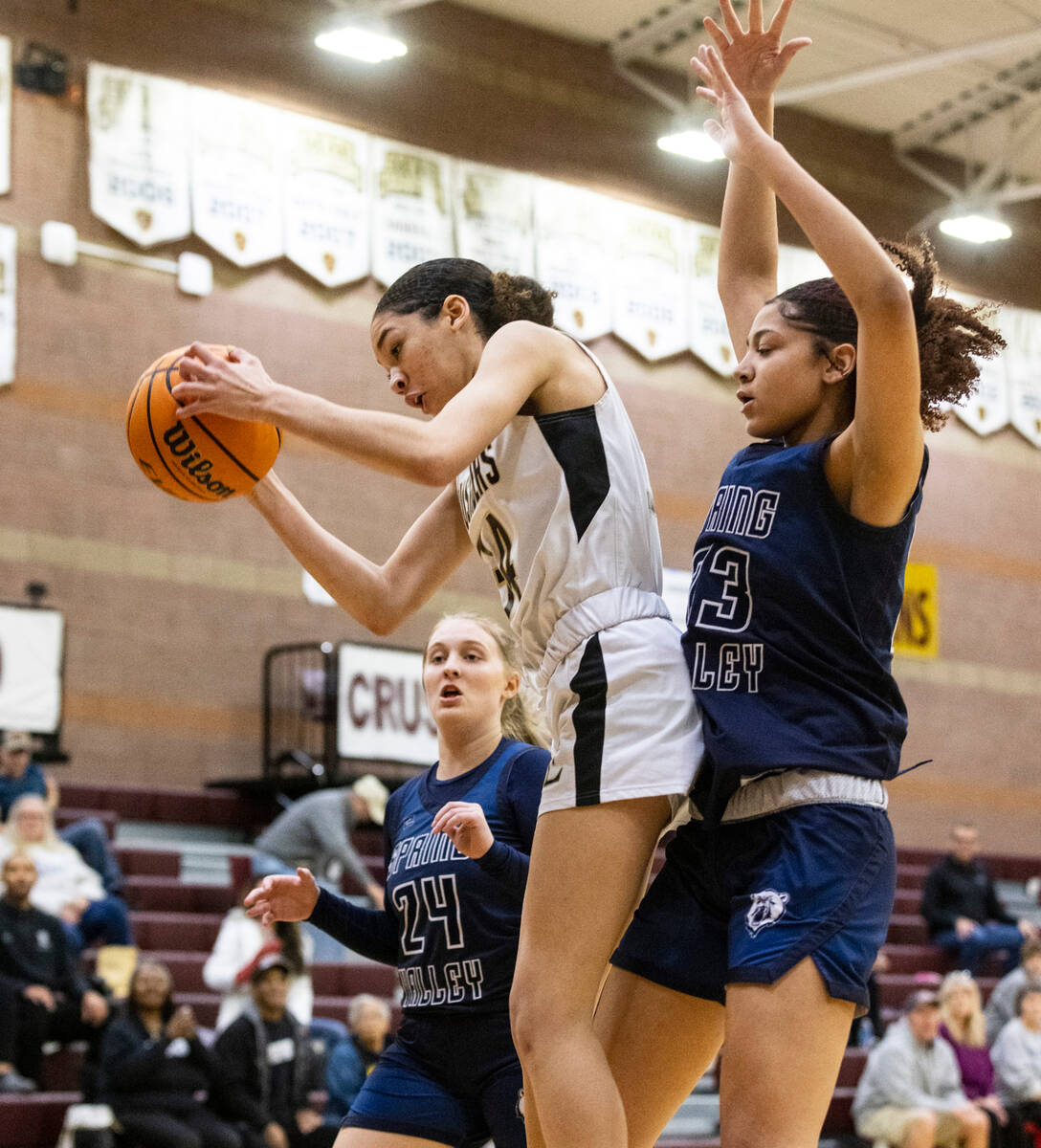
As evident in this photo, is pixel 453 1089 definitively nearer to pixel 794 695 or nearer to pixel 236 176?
pixel 794 695

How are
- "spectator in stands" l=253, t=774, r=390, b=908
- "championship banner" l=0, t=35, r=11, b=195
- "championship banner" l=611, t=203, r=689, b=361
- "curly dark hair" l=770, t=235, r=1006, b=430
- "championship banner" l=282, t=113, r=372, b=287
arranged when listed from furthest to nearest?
"championship banner" l=611, t=203, r=689, b=361, "championship banner" l=282, t=113, r=372, b=287, "championship banner" l=0, t=35, r=11, b=195, "spectator in stands" l=253, t=774, r=390, b=908, "curly dark hair" l=770, t=235, r=1006, b=430

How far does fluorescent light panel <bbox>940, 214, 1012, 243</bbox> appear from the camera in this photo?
16.8 metres

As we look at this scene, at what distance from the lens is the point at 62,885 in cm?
901

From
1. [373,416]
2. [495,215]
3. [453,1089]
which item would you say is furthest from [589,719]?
[495,215]

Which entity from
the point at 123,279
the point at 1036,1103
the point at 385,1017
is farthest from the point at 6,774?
the point at 1036,1103

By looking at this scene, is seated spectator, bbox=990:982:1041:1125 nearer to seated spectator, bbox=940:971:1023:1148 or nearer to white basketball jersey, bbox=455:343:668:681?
seated spectator, bbox=940:971:1023:1148

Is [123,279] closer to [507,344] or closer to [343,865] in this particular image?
[343,865]

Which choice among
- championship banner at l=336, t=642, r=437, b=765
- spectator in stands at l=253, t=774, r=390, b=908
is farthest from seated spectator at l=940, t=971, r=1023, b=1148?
championship banner at l=336, t=642, r=437, b=765

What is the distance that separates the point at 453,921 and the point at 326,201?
10853 millimetres

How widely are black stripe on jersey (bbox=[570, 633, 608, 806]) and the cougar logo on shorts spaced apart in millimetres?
302

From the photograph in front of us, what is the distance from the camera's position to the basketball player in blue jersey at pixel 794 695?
2.60 meters

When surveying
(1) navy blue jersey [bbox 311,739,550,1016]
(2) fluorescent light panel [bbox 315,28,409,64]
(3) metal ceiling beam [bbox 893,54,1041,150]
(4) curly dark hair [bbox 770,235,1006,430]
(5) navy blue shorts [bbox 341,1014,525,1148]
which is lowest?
(5) navy blue shorts [bbox 341,1014,525,1148]

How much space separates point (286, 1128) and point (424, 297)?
5887 mm

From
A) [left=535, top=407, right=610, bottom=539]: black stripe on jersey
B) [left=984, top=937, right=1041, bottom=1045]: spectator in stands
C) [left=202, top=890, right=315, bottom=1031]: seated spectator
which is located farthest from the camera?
[left=984, top=937, right=1041, bottom=1045]: spectator in stands
